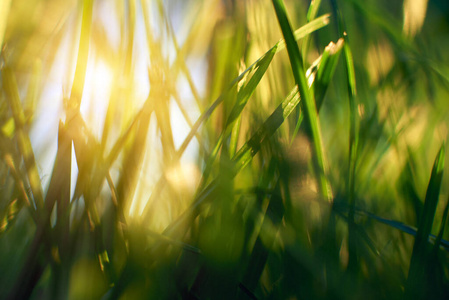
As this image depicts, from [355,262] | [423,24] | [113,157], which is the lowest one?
[355,262]

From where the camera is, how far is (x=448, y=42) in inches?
19.3

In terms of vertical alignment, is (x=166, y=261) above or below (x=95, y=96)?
below

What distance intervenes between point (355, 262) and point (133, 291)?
0.14 metres

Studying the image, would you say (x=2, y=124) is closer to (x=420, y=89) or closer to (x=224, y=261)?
(x=224, y=261)

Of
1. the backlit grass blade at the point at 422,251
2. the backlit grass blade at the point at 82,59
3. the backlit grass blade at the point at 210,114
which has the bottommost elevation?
Result: the backlit grass blade at the point at 422,251

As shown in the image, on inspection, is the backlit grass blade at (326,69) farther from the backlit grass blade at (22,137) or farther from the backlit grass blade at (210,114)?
the backlit grass blade at (22,137)

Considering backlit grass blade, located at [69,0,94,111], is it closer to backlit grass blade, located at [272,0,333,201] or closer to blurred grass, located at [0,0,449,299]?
blurred grass, located at [0,0,449,299]

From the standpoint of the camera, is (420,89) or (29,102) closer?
(29,102)

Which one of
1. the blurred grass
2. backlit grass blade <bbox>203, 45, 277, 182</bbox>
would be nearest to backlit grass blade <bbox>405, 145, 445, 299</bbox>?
the blurred grass

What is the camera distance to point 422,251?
0.18m

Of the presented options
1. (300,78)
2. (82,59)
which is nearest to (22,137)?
(82,59)

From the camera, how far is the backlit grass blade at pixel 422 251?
175 mm

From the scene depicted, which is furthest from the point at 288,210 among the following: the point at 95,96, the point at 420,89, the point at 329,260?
the point at 420,89

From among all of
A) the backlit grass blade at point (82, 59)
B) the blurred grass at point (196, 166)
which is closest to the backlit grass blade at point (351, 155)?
the blurred grass at point (196, 166)
